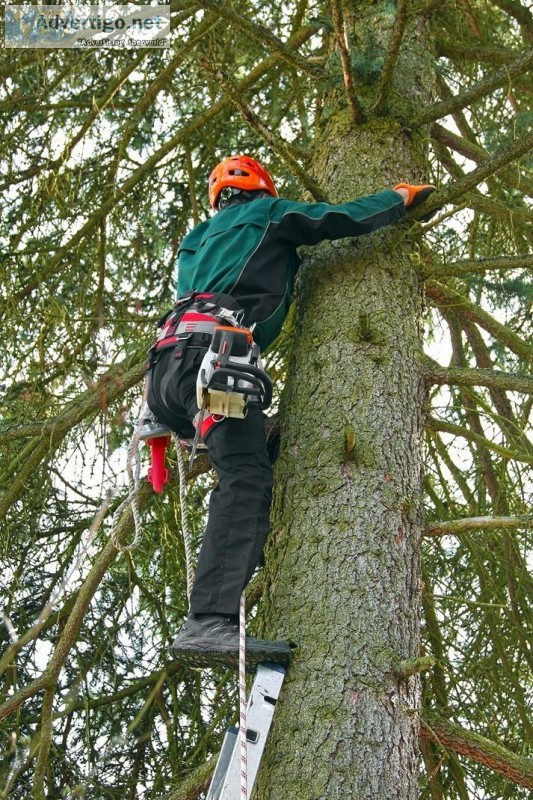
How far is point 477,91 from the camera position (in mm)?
3408

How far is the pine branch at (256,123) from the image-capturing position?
2908 mm

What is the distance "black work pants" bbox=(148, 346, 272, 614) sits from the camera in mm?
2787

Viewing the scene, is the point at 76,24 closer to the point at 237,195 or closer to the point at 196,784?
the point at 237,195

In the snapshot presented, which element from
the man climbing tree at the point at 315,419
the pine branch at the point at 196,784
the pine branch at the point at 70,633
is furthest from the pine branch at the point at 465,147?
the pine branch at the point at 196,784

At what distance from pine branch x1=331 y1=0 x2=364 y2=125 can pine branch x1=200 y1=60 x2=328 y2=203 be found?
320 mm

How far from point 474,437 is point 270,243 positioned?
2.92 feet

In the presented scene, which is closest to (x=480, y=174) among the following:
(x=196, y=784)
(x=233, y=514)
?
(x=233, y=514)

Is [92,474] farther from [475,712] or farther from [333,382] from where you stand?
[475,712]

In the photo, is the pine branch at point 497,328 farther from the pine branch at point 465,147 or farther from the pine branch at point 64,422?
the pine branch at point 64,422

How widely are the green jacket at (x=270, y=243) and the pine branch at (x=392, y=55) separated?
40 centimetres

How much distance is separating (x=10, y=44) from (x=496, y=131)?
2.12 metres

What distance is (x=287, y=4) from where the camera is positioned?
5.08 meters

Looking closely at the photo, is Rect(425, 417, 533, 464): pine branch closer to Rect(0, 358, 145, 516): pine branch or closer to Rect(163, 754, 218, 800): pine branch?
Rect(0, 358, 145, 516): pine branch

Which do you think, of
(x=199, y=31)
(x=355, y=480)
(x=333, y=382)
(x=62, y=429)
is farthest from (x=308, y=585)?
(x=199, y=31)
